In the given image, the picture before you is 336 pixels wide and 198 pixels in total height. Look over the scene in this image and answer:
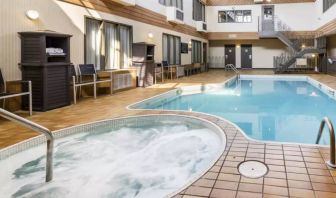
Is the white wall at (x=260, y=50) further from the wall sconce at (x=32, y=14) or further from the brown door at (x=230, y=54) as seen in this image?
the wall sconce at (x=32, y=14)

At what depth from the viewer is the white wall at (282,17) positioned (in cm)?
2025

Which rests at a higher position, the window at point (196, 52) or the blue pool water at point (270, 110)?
the window at point (196, 52)

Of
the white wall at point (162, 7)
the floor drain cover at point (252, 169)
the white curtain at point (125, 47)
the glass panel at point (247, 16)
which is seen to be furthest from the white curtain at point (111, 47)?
the glass panel at point (247, 16)

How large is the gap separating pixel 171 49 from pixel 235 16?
351 inches

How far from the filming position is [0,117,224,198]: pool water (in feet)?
10.2

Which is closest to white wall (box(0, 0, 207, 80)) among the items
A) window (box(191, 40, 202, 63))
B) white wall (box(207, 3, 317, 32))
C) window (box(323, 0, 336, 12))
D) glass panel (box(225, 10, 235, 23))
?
window (box(191, 40, 202, 63))

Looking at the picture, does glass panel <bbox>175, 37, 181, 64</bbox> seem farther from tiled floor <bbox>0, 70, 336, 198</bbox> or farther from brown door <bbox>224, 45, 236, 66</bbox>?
tiled floor <bbox>0, 70, 336, 198</bbox>

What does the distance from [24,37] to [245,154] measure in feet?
14.6

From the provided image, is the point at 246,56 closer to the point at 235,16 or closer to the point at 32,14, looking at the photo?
the point at 235,16

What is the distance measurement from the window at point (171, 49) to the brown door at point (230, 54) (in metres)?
8.31

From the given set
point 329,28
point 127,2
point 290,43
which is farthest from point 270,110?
point 290,43

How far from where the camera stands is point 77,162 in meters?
3.87

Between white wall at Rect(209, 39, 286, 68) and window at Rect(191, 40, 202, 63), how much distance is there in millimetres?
3474

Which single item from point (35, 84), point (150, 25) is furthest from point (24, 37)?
point (150, 25)
